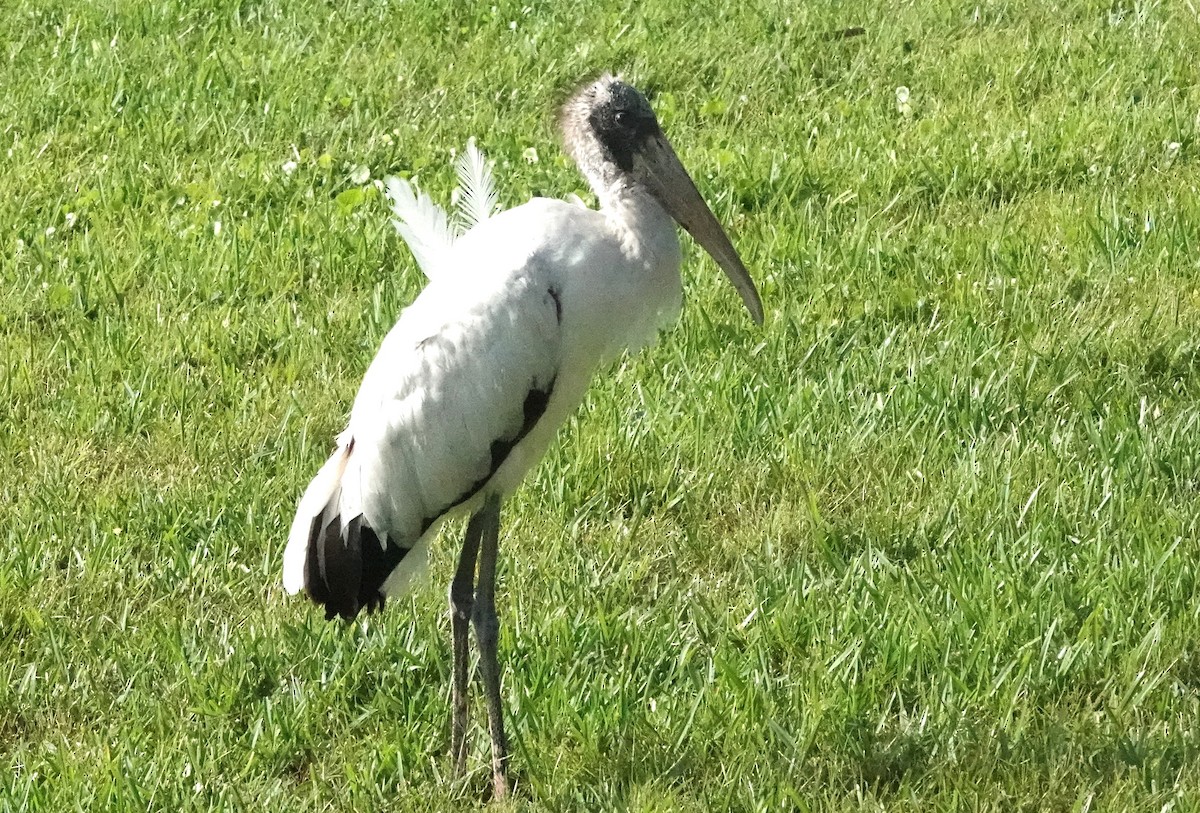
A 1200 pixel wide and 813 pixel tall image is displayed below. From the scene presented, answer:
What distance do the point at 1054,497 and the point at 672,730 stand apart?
127cm

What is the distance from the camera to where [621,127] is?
366 cm

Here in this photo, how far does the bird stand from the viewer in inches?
136

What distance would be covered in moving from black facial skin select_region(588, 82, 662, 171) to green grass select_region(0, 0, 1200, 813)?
0.82 feet

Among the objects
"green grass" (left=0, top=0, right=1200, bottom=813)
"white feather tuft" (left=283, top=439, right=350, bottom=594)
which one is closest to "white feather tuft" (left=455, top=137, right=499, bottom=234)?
"green grass" (left=0, top=0, right=1200, bottom=813)

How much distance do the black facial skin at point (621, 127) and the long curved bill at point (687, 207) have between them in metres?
0.03

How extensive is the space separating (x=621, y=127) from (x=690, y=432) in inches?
49.1

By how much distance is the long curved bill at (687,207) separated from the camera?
363 cm

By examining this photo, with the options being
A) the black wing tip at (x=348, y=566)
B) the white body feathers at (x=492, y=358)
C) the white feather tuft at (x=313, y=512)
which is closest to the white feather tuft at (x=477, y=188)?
the white body feathers at (x=492, y=358)

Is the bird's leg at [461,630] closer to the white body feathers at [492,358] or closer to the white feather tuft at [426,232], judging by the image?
the white body feathers at [492,358]

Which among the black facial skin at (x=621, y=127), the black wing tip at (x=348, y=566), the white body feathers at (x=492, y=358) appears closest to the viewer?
the white body feathers at (x=492, y=358)

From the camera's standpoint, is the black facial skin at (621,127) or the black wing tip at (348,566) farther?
the black facial skin at (621,127)

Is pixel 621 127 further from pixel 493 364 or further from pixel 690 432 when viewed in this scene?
pixel 690 432

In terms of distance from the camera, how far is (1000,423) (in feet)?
15.1

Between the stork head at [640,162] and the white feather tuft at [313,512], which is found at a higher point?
the stork head at [640,162]
